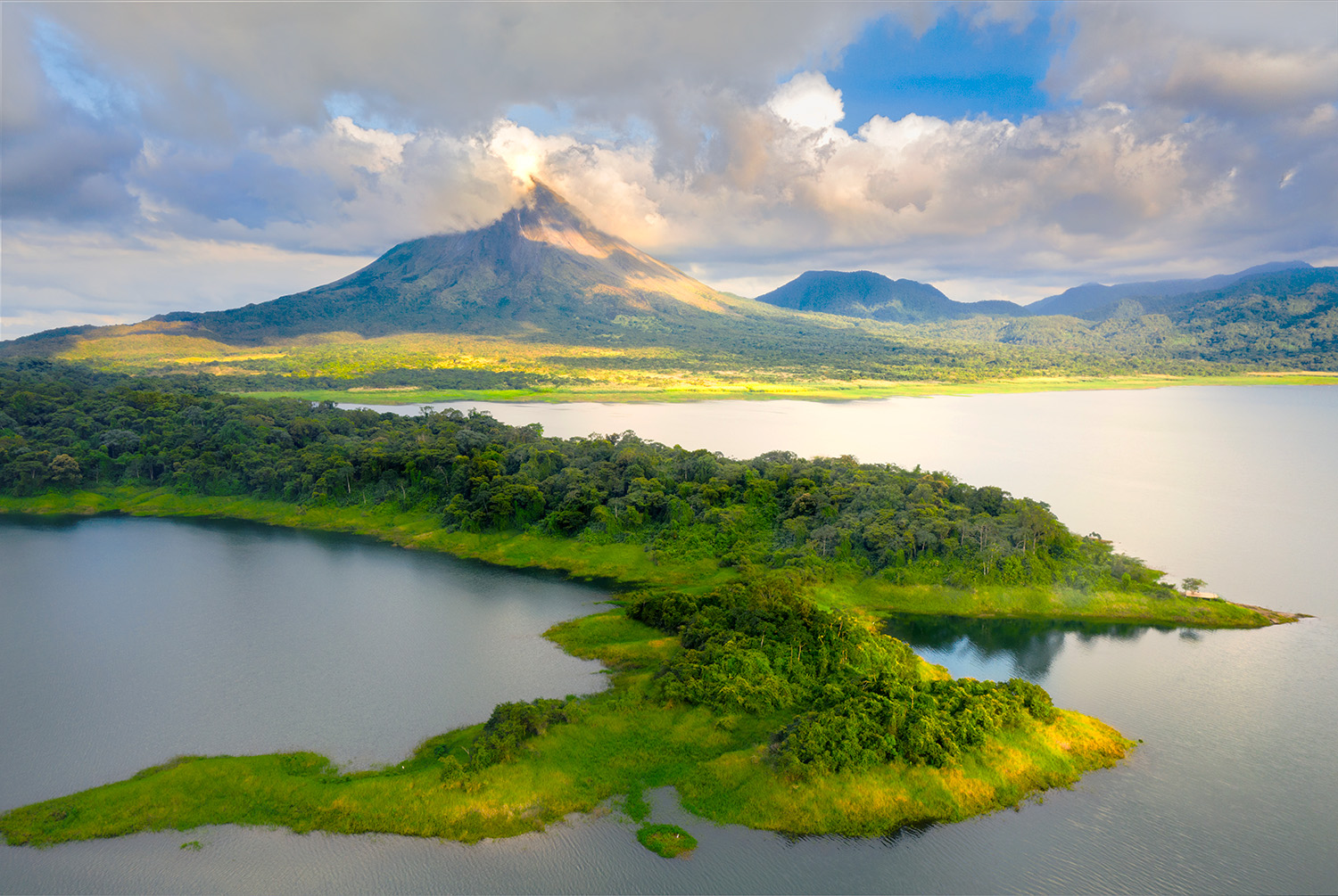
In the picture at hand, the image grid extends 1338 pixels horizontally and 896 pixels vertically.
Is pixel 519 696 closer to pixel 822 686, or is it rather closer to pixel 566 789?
pixel 566 789

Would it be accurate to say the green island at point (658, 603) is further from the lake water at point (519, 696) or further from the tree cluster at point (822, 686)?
the lake water at point (519, 696)

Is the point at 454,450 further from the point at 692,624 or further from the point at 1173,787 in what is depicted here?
the point at 1173,787

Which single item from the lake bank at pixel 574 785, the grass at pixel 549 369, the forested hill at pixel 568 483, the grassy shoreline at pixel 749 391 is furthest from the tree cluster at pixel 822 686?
the grass at pixel 549 369

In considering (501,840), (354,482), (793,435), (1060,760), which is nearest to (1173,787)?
(1060,760)

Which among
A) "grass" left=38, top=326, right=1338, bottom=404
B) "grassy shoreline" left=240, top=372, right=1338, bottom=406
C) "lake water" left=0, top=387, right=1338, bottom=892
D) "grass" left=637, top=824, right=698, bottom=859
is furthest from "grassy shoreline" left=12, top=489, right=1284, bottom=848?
"grass" left=38, top=326, right=1338, bottom=404

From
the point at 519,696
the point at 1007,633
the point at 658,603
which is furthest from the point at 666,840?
the point at 1007,633
